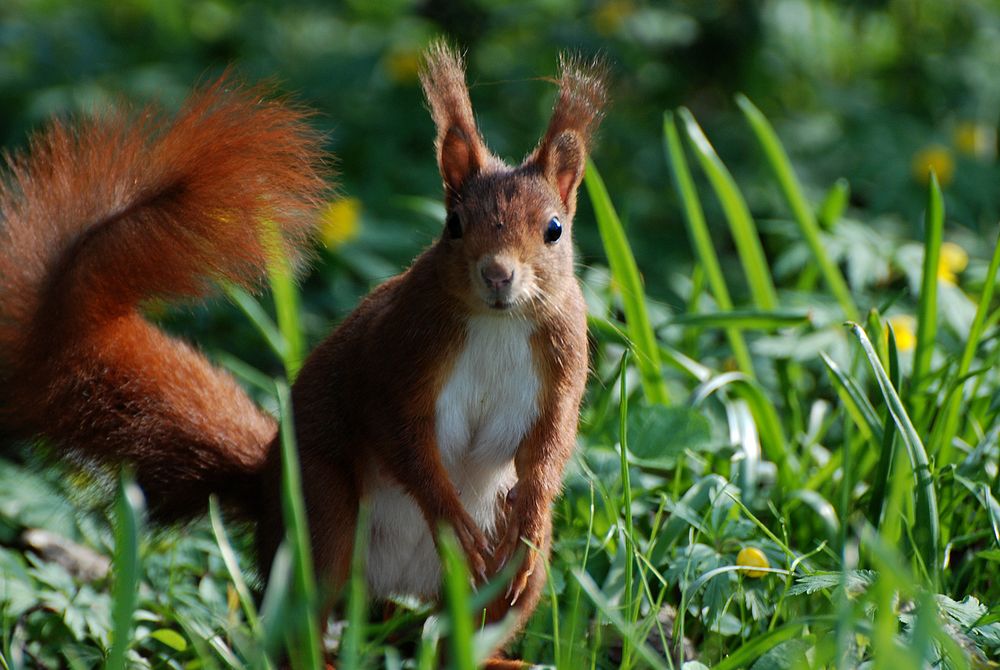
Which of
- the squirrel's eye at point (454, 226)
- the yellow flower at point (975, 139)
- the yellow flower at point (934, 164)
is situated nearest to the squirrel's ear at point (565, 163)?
the squirrel's eye at point (454, 226)

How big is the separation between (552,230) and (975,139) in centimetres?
203

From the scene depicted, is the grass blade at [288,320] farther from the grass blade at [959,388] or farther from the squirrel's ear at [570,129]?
the grass blade at [959,388]

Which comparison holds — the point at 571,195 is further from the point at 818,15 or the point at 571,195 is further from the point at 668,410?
the point at 818,15

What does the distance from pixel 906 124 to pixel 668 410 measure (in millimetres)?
1505

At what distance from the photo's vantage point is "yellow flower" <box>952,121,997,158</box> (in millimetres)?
3119

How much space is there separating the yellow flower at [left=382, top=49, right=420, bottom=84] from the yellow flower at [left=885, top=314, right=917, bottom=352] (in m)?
1.39

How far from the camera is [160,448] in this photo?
1.74 m

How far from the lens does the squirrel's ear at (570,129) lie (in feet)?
5.31

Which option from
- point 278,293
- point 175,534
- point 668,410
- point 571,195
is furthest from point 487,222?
point 278,293

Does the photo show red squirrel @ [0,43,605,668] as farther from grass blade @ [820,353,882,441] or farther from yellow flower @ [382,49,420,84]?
yellow flower @ [382,49,420,84]

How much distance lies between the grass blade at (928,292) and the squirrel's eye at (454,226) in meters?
0.81

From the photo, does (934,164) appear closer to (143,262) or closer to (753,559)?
(753,559)

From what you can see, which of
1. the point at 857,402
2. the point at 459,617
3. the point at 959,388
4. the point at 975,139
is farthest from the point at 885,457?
the point at 975,139

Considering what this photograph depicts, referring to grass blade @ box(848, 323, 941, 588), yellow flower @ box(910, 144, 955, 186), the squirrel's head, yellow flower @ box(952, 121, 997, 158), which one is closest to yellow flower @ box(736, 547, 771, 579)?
grass blade @ box(848, 323, 941, 588)
